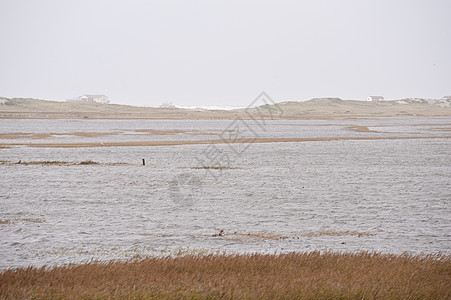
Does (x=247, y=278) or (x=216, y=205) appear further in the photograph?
(x=216, y=205)

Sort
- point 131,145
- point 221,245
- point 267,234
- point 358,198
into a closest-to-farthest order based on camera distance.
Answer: point 221,245, point 267,234, point 358,198, point 131,145

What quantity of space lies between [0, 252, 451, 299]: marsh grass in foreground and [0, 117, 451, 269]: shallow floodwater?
1.91 m

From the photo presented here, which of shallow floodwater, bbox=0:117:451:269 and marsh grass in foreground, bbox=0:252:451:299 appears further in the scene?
shallow floodwater, bbox=0:117:451:269

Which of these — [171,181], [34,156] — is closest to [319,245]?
[171,181]

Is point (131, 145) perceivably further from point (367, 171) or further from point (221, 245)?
point (221, 245)

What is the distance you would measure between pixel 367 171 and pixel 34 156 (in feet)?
83.3

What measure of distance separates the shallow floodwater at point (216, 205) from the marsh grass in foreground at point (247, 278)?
6.27 ft

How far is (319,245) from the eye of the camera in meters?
17.9

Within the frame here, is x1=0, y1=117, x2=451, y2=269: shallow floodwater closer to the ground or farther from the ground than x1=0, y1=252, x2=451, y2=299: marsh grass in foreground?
closer to the ground

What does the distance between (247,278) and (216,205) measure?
41.6ft

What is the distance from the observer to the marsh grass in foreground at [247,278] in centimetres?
1172

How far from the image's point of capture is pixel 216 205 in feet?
84.2

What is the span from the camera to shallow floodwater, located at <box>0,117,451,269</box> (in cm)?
1803

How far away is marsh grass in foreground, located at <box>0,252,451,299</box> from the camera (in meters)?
11.7
